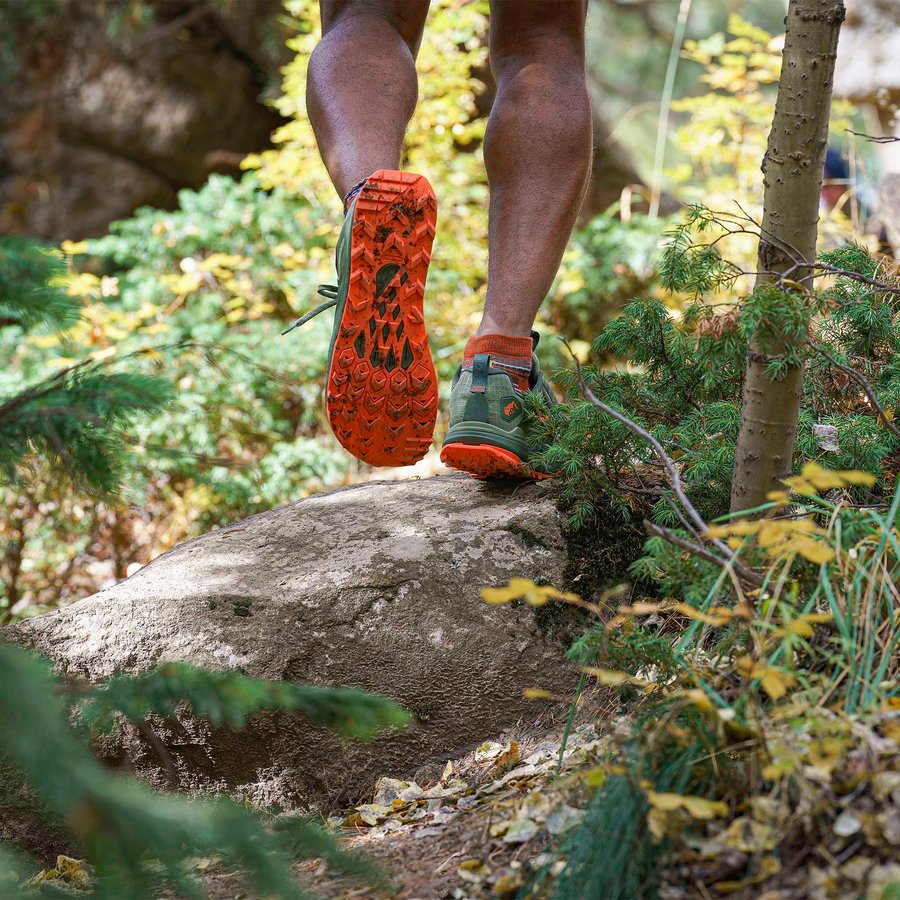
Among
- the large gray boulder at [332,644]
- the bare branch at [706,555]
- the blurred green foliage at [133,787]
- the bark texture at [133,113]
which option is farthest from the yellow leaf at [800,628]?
the bark texture at [133,113]

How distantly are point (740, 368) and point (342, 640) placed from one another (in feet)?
2.88

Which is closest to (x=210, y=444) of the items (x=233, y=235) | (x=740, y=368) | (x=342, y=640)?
(x=233, y=235)

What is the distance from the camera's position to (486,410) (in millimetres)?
2025

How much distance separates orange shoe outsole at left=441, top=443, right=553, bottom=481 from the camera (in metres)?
2.02

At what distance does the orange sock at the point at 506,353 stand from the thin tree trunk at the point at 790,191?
2.06ft

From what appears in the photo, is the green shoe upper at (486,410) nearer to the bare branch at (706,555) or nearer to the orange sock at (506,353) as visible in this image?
the orange sock at (506,353)

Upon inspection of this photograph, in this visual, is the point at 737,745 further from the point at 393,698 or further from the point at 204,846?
the point at 393,698

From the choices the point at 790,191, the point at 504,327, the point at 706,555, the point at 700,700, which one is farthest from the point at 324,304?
the point at 700,700

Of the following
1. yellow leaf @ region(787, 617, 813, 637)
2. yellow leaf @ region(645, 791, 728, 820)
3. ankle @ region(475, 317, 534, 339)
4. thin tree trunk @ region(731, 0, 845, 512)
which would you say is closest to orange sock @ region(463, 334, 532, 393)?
ankle @ region(475, 317, 534, 339)

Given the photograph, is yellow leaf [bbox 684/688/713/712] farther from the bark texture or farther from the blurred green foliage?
the bark texture

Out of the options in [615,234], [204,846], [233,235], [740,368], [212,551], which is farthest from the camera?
[615,234]

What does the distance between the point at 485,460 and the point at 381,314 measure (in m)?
0.40

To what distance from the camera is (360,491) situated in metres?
2.41

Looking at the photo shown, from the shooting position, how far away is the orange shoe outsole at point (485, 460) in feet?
6.63
